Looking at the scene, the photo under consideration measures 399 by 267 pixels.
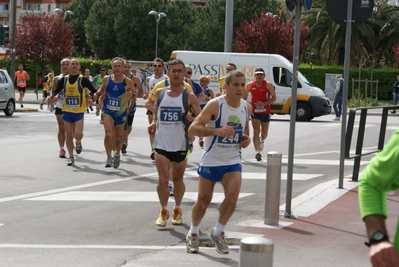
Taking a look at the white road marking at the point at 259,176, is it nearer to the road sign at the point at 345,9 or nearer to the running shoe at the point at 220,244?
the road sign at the point at 345,9

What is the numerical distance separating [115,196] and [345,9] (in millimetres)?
4055

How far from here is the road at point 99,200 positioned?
7938 mm

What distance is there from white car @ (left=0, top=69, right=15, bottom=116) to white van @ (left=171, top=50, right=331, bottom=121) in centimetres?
600

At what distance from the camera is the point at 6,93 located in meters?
28.7

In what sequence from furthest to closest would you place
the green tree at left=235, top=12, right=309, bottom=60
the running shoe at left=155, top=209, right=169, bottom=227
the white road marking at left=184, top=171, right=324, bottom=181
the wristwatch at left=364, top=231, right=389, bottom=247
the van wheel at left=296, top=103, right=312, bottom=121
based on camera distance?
the green tree at left=235, top=12, right=309, bottom=60, the van wheel at left=296, top=103, right=312, bottom=121, the white road marking at left=184, top=171, right=324, bottom=181, the running shoe at left=155, top=209, right=169, bottom=227, the wristwatch at left=364, top=231, right=389, bottom=247

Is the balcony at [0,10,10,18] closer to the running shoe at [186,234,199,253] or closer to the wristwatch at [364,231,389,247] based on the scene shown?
the running shoe at [186,234,199,253]

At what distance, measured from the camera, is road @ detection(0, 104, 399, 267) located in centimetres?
794

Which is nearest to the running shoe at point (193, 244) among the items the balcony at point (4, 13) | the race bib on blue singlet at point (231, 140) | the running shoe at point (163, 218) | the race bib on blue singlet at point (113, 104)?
the race bib on blue singlet at point (231, 140)

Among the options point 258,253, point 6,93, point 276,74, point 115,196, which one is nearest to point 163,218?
point 115,196

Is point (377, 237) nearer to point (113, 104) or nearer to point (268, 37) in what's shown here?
point (113, 104)

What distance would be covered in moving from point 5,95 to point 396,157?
26.4 m

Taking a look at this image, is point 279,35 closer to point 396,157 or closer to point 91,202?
point 91,202

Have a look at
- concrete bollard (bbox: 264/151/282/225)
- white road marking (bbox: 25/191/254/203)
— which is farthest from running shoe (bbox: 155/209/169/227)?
white road marking (bbox: 25/191/254/203)

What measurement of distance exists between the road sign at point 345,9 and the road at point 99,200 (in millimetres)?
2448
